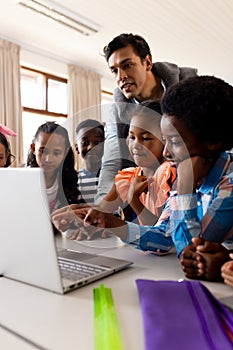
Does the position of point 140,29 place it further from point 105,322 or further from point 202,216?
point 105,322

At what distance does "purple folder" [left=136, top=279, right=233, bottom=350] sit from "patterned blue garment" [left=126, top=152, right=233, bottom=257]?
0.83ft

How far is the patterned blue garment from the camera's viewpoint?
797 mm

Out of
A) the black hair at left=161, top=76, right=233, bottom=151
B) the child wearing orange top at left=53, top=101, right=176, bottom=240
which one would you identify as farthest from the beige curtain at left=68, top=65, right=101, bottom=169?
the black hair at left=161, top=76, right=233, bottom=151

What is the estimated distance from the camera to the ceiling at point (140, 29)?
3.40m

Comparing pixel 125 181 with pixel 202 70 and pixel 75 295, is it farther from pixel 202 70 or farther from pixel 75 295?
pixel 202 70

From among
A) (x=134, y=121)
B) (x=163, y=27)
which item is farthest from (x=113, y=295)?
(x=163, y=27)

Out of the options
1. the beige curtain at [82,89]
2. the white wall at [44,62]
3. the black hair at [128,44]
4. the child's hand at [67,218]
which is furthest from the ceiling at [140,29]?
the child's hand at [67,218]

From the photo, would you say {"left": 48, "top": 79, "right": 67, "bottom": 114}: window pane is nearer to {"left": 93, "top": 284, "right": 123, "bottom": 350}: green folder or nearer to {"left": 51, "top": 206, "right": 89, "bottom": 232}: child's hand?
{"left": 51, "top": 206, "right": 89, "bottom": 232}: child's hand

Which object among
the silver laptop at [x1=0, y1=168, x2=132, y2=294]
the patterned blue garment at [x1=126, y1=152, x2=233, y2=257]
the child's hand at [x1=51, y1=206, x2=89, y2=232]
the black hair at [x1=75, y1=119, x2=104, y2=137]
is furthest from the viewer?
the black hair at [x1=75, y1=119, x2=104, y2=137]

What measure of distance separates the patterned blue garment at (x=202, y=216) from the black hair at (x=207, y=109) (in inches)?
2.3

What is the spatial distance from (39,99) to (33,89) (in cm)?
16

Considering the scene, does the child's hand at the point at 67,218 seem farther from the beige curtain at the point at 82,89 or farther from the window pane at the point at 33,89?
the beige curtain at the point at 82,89

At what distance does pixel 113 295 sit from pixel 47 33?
4.06m

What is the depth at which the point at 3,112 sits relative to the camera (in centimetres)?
418
